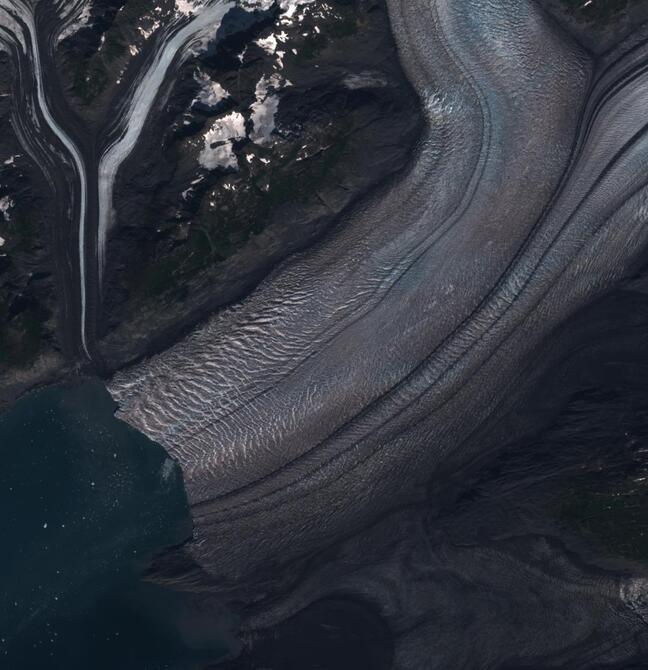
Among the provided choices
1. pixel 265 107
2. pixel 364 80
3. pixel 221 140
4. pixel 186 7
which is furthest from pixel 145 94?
pixel 364 80

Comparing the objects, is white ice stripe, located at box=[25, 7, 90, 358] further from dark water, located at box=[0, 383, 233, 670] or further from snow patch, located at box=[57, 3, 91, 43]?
dark water, located at box=[0, 383, 233, 670]

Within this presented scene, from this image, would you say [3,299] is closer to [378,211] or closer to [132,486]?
[132,486]

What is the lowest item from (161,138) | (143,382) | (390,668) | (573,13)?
(390,668)

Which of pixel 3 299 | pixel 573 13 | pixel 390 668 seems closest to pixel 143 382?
pixel 3 299

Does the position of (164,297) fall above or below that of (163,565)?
above

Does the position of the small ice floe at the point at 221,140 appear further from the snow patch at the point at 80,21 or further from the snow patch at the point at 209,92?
the snow patch at the point at 80,21

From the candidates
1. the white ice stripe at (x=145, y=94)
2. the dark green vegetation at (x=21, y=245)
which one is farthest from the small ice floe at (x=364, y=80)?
the dark green vegetation at (x=21, y=245)
